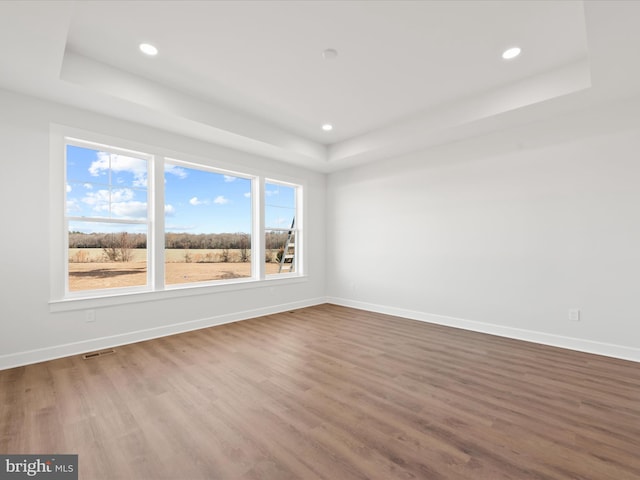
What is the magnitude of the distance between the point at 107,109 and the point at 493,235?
16.6 feet

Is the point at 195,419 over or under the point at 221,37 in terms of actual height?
under

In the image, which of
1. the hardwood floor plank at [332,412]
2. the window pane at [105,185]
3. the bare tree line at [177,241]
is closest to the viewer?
the hardwood floor plank at [332,412]

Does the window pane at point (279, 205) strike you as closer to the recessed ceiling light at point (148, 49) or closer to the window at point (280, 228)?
the window at point (280, 228)

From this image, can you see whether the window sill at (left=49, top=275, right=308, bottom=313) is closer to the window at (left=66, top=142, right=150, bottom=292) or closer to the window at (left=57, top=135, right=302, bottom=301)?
the window at (left=57, top=135, right=302, bottom=301)

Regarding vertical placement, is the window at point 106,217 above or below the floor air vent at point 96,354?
above

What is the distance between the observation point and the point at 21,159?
303 centimetres

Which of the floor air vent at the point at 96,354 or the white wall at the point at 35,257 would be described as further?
the floor air vent at the point at 96,354

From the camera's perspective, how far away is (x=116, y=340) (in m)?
3.53

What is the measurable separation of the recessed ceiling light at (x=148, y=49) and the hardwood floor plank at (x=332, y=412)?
306 centimetres

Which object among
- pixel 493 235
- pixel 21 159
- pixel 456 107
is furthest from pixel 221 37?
pixel 493 235

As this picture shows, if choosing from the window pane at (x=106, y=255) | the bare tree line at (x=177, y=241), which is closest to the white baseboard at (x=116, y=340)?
the window pane at (x=106, y=255)

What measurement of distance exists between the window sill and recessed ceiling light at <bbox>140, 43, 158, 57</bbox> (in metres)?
2.69

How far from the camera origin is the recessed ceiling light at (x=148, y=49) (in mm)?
2717

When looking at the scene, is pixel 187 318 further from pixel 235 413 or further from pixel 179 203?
pixel 235 413
